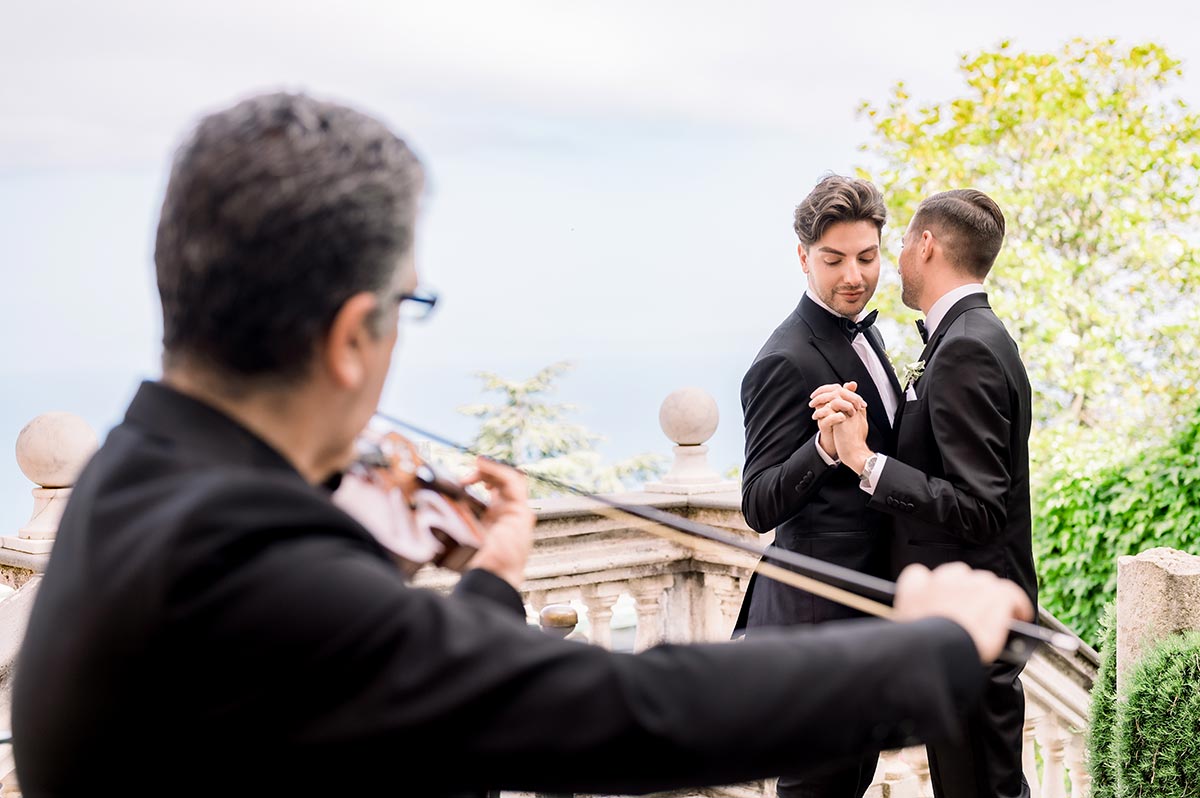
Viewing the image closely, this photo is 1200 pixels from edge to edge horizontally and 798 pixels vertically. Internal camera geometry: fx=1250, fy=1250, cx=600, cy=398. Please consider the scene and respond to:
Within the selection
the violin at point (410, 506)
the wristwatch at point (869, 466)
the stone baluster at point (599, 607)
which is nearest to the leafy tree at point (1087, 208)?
the stone baluster at point (599, 607)

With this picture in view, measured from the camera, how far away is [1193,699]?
3607mm

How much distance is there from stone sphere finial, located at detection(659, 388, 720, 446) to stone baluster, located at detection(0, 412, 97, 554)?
7.44 feet

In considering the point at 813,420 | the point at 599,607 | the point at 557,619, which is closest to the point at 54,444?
the point at 599,607

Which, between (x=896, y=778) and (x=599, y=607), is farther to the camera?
(x=599, y=607)

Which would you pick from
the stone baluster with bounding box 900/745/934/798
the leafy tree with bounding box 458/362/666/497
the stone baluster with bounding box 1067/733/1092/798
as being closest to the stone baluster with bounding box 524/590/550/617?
the stone baluster with bounding box 900/745/934/798

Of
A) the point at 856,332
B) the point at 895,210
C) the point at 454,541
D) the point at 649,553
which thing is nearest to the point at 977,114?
the point at 895,210

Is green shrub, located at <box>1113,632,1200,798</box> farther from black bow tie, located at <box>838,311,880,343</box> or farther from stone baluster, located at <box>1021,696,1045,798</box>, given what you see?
black bow tie, located at <box>838,311,880,343</box>

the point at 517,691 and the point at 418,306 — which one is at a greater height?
the point at 418,306

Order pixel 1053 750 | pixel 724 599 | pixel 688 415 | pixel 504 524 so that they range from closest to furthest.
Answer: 1. pixel 504 524
2. pixel 1053 750
3. pixel 724 599
4. pixel 688 415

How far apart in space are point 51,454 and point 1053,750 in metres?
4.00

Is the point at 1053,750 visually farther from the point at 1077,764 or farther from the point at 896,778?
the point at 896,778

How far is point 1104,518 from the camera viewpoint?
24.3ft

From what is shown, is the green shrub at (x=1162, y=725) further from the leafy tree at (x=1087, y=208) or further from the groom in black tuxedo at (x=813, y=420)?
the leafy tree at (x=1087, y=208)

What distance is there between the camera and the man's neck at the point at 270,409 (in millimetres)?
1180
